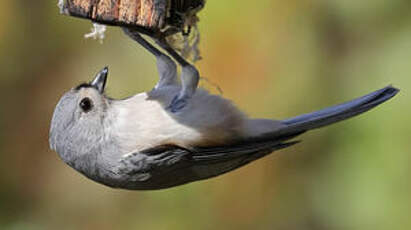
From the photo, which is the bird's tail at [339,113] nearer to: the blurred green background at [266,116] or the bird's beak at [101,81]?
the bird's beak at [101,81]

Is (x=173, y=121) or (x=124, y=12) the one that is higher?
(x=124, y=12)

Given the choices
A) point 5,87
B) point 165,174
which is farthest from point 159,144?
point 5,87

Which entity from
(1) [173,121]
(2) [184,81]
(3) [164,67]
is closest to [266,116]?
(3) [164,67]

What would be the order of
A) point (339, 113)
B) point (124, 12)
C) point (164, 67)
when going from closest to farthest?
1. point (124, 12)
2. point (339, 113)
3. point (164, 67)

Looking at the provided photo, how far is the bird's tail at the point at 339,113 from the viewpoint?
407 cm

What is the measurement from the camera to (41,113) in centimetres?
729

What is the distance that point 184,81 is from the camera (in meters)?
4.27

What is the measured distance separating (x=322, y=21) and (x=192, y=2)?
315 centimetres

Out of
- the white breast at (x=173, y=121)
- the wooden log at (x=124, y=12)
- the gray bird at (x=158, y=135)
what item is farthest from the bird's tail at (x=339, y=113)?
the wooden log at (x=124, y=12)

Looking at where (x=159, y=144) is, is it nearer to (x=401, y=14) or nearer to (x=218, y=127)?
(x=218, y=127)

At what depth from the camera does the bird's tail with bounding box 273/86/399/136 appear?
4074 mm

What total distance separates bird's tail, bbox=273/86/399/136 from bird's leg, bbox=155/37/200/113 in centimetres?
44

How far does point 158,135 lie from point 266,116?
266cm

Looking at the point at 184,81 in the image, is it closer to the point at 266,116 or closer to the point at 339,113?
the point at 339,113
